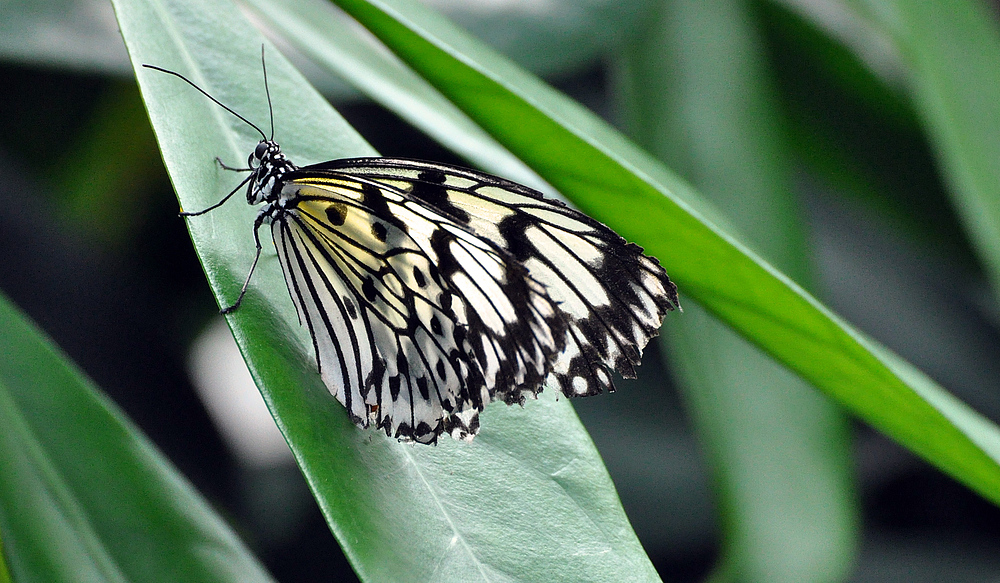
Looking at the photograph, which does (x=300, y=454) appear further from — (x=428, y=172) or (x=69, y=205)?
(x=69, y=205)

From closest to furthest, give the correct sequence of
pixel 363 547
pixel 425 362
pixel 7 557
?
pixel 363 547
pixel 7 557
pixel 425 362

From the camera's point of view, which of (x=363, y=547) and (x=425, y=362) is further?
(x=425, y=362)

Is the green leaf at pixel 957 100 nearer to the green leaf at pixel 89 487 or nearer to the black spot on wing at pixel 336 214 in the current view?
the black spot on wing at pixel 336 214

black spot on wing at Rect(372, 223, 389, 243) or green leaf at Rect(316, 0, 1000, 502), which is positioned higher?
black spot on wing at Rect(372, 223, 389, 243)

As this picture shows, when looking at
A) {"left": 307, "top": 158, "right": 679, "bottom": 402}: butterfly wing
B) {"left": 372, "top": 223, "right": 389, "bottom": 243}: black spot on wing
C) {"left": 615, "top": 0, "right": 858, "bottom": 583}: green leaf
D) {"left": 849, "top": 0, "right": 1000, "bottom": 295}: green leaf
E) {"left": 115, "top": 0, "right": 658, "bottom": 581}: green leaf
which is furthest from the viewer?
{"left": 849, "top": 0, "right": 1000, "bottom": 295}: green leaf

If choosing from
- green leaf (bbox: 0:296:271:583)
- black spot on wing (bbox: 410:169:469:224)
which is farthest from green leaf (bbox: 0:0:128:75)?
black spot on wing (bbox: 410:169:469:224)

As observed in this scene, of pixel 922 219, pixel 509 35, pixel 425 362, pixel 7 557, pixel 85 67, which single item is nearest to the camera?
pixel 7 557

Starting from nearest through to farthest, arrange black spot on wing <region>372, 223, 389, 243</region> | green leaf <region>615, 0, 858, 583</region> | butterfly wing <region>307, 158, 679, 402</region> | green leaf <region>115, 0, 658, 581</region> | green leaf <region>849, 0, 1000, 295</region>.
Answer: green leaf <region>115, 0, 658, 581</region>
butterfly wing <region>307, 158, 679, 402</region>
black spot on wing <region>372, 223, 389, 243</region>
green leaf <region>615, 0, 858, 583</region>
green leaf <region>849, 0, 1000, 295</region>

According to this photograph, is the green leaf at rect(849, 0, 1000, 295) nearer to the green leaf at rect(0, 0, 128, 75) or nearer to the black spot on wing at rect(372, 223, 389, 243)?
the black spot on wing at rect(372, 223, 389, 243)

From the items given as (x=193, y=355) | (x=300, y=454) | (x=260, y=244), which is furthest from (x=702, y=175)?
(x=193, y=355)
